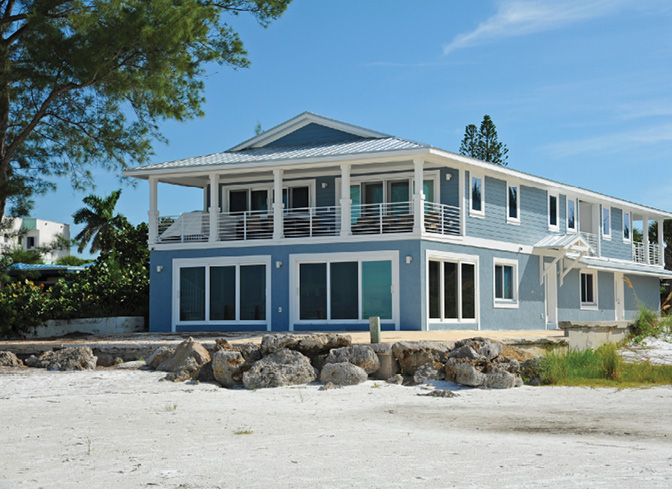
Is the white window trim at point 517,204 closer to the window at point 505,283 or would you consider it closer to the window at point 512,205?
the window at point 512,205

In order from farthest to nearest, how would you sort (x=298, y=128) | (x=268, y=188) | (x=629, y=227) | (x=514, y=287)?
(x=629, y=227), (x=298, y=128), (x=514, y=287), (x=268, y=188)

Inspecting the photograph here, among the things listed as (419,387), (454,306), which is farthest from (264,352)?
(454,306)

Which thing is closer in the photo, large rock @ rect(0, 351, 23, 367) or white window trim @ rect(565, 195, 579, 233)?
large rock @ rect(0, 351, 23, 367)

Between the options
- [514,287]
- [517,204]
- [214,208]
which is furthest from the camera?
[517,204]

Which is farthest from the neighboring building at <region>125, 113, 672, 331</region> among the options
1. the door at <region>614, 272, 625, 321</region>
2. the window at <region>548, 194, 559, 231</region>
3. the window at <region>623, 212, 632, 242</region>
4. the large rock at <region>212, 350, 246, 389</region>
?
the large rock at <region>212, 350, 246, 389</region>

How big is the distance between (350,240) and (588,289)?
12140 millimetres

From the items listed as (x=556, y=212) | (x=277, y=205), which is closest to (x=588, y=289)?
(x=556, y=212)

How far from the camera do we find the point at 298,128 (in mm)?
28547

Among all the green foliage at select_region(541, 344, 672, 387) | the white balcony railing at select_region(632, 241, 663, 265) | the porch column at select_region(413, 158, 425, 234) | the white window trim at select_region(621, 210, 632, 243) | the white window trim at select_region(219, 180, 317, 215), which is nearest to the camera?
the green foliage at select_region(541, 344, 672, 387)

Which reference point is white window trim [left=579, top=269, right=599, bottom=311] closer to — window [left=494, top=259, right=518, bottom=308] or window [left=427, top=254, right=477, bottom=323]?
window [left=494, top=259, right=518, bottom=308]

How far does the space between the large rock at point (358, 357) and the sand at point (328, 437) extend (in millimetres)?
656

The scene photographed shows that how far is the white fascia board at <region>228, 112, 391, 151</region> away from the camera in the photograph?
27.6 metres

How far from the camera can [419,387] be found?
14.5 m

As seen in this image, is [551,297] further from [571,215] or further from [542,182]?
[542,182]
